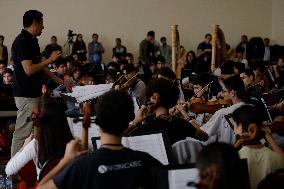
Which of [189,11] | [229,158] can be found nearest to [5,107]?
[229,158]

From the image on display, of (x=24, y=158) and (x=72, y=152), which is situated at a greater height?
(x=72, y=152)

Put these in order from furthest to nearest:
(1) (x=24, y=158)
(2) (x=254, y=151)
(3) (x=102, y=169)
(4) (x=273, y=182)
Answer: (1) (x=24, y=158) < (2) (x=254, y=151) < (4) (x=273, y=182) < (3) (x=102, y=169)

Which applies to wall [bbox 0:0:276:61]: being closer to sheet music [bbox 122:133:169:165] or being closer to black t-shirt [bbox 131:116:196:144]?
black t-shirt [bbox 131:116:196:144]

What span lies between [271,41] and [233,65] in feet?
23.4

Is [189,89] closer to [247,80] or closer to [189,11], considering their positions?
[247,80]

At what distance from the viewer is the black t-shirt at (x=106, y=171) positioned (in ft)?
6.64

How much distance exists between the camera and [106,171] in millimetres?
2051

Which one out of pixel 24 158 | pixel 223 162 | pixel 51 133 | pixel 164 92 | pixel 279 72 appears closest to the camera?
pixel 223 162

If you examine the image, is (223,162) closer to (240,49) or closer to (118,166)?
(118,166)

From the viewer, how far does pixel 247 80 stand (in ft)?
20.1

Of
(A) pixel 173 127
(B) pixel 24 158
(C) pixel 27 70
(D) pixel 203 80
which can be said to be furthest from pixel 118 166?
(D) pixel 203 80

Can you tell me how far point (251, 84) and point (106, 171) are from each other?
4282 millimetres

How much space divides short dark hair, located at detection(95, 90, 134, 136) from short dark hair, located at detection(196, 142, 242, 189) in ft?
1.55

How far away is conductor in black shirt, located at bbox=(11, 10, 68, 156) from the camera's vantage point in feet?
13.8
